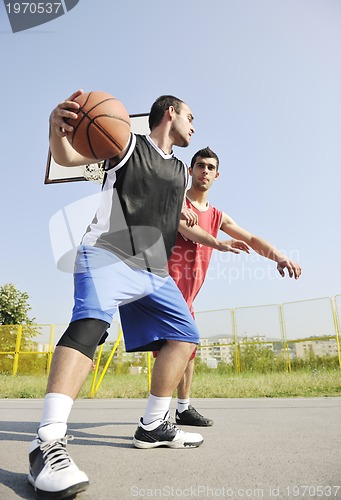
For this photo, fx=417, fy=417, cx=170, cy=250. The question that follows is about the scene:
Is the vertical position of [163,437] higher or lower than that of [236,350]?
lower

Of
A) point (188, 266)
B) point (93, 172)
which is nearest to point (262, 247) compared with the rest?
point (188, 266)

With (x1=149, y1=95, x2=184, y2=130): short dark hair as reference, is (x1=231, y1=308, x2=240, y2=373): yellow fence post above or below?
below

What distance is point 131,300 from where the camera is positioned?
2.27 m

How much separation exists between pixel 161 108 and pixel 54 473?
2.08 m

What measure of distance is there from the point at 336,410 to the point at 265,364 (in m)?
9.88

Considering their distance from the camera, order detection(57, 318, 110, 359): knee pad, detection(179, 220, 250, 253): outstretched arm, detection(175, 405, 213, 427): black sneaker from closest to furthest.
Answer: detection(57, 318, 110, 359): knee pad < detection(179, 220, 250, 253): outstretched arm < detection(175, 405, 213, 427): black sneaker

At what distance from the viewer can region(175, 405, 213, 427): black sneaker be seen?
304cm

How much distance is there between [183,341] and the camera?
238 centimetres

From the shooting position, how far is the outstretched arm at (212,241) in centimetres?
281

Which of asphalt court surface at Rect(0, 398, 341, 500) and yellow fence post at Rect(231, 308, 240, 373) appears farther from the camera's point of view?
yellow fence post at Rect(231, 308, 240, 373)

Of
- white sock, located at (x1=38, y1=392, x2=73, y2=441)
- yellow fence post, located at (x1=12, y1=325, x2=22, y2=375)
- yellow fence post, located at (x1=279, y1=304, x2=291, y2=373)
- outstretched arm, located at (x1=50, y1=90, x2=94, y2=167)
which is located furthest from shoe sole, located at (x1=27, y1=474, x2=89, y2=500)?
yellow fence post, located at (x1=12, y1=325, x2=22, y2=375)

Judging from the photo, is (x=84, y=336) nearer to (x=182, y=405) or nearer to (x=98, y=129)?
(x=98, y=129)

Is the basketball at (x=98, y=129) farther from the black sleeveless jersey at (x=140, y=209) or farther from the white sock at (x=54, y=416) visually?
the white sock at (x=54, y=416)

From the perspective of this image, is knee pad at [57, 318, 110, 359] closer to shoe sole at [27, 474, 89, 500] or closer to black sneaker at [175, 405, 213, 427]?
shoe sole at [27, 474, 89, 500]
